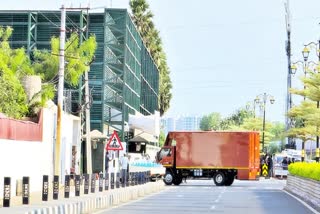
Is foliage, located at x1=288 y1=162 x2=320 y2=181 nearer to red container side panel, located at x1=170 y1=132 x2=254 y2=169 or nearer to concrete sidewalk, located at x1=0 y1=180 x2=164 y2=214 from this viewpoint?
concrete sidewalk, located at x1=0 y1=180 x2=164 y2=214

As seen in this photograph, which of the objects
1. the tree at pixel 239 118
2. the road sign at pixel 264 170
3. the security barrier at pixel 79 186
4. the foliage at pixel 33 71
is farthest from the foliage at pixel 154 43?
the tree at pixel 239 118

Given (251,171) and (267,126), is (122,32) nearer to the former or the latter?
(251,171)

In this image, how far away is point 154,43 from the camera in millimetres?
114125

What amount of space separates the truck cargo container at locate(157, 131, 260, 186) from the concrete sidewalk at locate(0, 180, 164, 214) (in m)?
11.2

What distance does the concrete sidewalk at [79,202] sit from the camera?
22500 mm

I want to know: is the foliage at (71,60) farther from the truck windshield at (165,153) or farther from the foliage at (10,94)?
the truck windshield at (165,153)

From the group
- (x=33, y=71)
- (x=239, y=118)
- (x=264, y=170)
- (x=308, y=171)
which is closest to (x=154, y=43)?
(x=264, y=170)

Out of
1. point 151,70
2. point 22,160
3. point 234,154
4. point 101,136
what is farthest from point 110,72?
point 22,160

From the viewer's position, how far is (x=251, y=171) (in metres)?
57.8

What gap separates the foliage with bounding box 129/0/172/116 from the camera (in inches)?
4166

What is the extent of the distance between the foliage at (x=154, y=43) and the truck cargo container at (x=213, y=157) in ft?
161

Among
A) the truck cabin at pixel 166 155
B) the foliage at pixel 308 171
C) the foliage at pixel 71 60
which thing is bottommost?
the foliage at pixel 308 171

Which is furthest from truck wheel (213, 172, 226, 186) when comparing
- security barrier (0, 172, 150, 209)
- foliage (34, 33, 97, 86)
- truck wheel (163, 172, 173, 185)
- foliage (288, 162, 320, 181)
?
foliage (34, 33, 97, 86)

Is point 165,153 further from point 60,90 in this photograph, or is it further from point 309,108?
point 60,90
